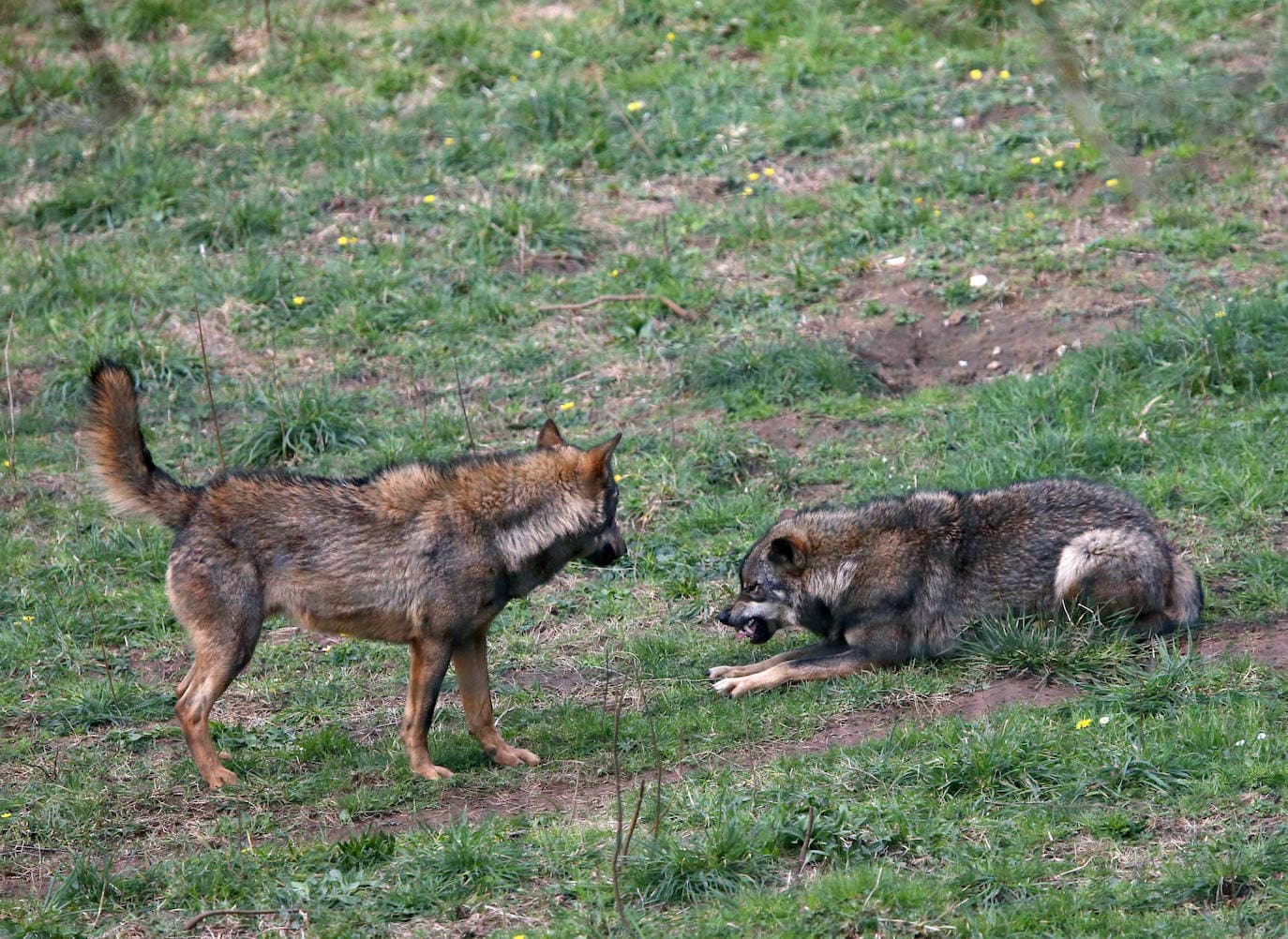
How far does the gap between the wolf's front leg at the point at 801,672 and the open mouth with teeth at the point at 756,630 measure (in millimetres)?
378

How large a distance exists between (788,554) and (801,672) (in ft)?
2.16

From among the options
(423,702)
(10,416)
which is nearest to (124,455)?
(423,702)

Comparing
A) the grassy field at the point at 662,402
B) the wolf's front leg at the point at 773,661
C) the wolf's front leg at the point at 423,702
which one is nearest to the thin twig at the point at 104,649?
the grassy field at the point at 662,402

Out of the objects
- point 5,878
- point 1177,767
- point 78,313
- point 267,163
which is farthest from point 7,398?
point 1177,767

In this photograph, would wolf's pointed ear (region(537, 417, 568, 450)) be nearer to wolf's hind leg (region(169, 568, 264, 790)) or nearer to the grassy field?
the grassy field

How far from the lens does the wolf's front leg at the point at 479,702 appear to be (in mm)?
7055

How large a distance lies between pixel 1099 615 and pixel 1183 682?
77 cm

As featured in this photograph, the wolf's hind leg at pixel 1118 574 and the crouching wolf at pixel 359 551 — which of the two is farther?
the wolf's hind leg at pixel 1118 574

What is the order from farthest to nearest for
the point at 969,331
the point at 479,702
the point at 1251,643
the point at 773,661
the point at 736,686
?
the point at 969,331 → the point at 773,661 → the point at 736,686 → the point at 1251,643 → the point at 479,702

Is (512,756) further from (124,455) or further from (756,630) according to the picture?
(124,455)

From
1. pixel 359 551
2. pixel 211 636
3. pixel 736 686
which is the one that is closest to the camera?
pixel 211 636

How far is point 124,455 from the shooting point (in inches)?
275

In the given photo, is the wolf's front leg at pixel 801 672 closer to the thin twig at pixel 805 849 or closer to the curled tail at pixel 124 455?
the thin twig at pixel 805 849

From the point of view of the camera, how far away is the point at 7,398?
36.9 ft
